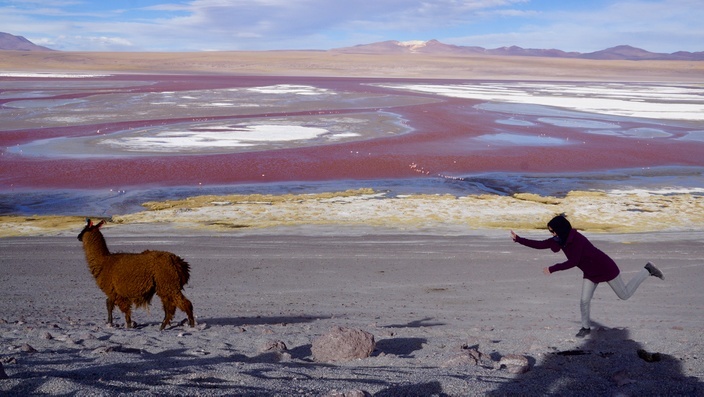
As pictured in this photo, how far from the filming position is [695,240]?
12766 mm

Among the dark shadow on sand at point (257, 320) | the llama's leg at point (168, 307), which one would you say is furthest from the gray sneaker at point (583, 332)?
the llama's leg at point (168, 307)

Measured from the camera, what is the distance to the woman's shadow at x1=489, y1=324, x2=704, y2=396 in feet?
16.7

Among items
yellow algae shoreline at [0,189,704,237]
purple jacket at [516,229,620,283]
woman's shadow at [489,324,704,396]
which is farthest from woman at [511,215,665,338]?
yellow algae shoreline at [0,189,704,237]

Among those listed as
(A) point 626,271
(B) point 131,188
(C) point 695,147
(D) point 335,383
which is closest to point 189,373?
(D) point 335,383

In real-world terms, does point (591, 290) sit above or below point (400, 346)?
above

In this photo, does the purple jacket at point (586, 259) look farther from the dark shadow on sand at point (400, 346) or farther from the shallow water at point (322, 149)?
the shallow water at point (322, 149)

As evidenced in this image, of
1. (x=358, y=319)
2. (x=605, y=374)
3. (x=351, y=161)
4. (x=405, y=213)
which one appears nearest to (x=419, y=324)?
(x=358, y=319)

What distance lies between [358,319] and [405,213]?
7.45 meters

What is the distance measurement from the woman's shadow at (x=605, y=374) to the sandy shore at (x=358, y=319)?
0.02 m

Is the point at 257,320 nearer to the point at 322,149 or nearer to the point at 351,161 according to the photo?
the point at 351,161

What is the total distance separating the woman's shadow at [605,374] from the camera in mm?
5090

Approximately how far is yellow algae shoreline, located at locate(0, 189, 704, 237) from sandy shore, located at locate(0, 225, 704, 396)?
81 cm

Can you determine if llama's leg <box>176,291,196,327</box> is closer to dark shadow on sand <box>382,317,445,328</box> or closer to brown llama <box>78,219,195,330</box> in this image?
brown llama <box>78,219,195,330</box>

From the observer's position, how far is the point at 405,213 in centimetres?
1520
